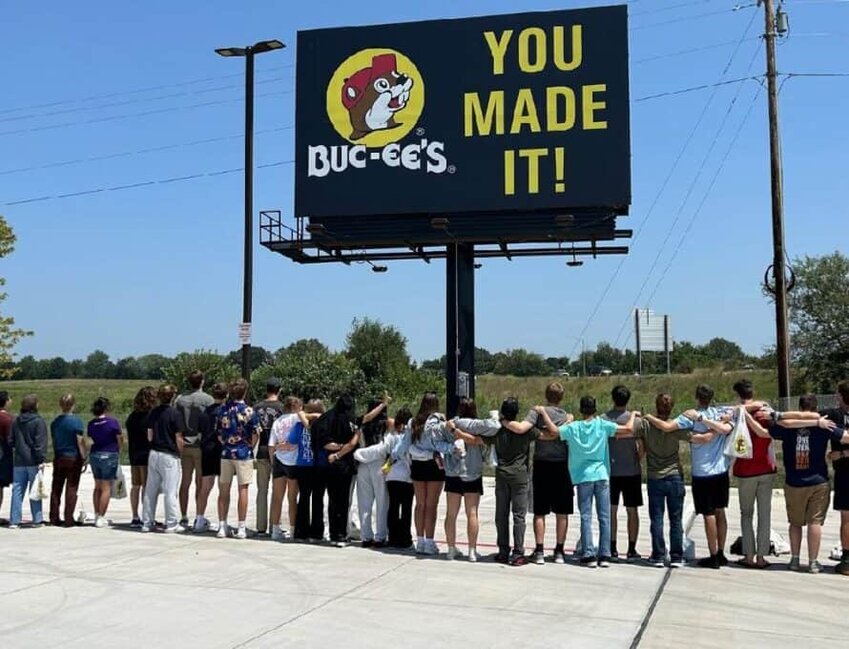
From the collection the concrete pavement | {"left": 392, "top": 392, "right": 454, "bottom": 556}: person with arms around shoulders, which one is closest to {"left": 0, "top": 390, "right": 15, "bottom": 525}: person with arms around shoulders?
the concrete pavement

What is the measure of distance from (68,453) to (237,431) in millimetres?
2313

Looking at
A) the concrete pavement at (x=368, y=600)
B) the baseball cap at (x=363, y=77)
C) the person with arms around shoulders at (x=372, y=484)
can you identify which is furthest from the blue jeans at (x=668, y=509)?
the baseball cap at (x=363, y=77)

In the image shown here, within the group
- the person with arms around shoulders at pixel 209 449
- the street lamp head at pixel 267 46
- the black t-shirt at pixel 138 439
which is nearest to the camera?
the person with arms around shoulders at pixel 209 449

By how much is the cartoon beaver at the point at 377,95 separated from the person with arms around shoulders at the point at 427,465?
13.8 m

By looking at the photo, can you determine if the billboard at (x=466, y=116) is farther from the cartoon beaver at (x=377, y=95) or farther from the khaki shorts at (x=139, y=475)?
the khaki shorts at (x=139, y=475)

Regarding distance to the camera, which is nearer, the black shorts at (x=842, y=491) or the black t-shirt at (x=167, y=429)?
the black shorts at (x=842, y=491)

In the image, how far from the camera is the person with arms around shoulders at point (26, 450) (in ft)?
35.7

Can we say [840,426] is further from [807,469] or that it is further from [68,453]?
[68,453]

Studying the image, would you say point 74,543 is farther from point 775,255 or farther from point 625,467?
point 775,255

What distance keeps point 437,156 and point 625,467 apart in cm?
1368

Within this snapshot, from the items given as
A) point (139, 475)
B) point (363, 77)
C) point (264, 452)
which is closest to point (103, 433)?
point (139, 475)

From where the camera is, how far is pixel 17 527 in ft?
35.9

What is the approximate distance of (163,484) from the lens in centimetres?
1073

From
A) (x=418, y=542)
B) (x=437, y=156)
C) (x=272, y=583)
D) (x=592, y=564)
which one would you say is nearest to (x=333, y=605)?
(x=272, y=583)
